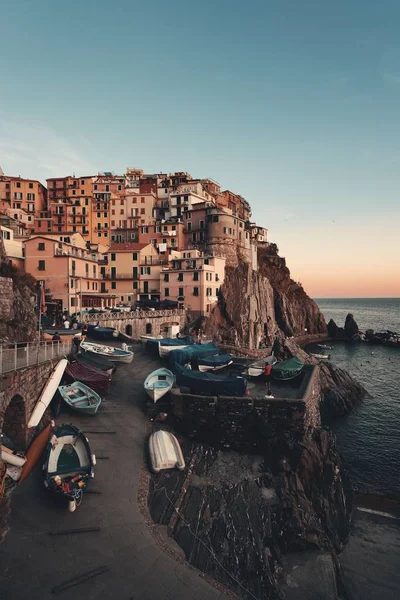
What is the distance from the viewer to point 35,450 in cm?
1889

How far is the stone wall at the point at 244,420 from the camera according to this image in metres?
21.6

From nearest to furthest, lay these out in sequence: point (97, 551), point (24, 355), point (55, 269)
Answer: point (97, 551) < point (24, 355) < point (55, 269)

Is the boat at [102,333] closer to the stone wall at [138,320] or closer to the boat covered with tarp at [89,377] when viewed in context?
the stone wall at [138,320]

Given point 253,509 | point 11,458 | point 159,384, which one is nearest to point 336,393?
point 159,384

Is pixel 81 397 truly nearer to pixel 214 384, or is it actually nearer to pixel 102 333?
pixel 214 384

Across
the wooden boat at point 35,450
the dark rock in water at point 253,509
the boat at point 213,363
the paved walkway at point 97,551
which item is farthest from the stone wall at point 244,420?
the boat at point 213,363

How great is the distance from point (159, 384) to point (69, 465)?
9.27 meters

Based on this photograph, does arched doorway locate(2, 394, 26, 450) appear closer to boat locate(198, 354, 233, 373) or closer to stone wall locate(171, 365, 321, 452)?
stone wall locate(171, 365, 321, 452)

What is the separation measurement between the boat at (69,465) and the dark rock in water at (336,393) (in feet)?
85.8

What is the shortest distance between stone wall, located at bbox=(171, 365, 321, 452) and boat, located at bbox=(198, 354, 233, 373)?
8.03 metres

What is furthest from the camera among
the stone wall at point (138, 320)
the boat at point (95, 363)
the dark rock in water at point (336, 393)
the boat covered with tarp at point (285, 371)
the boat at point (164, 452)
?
the stone wall at point (138, 320)

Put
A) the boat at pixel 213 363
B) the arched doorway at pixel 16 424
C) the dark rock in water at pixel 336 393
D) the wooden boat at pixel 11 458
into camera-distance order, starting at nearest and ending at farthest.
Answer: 1. the wooden boat at pixel 11 458
2. the arched doorway at pixel 16 424
3. the boat at pixel 213 363
4. the dark rock in water at pixel 336 393

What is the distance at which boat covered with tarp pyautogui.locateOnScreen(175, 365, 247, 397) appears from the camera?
23344 millimetres

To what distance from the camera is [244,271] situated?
2758 inches
